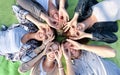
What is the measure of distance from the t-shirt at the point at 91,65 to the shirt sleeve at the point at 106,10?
0.19 metres

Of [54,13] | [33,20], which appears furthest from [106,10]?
[33,20]

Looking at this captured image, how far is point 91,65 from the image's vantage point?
1.52 m

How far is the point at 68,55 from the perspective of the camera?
1.46 metres

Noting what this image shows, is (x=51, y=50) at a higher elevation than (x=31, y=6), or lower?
lower

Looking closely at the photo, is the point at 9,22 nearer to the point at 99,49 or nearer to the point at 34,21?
the point at 34,21

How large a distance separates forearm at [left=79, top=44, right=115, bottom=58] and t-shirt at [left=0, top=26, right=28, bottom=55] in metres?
0.31

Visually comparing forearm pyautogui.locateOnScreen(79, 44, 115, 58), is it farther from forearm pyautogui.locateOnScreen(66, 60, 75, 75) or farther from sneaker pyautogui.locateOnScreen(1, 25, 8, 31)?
sneaker pyautogui.locateOnScreen(1, 25, 8, 31)

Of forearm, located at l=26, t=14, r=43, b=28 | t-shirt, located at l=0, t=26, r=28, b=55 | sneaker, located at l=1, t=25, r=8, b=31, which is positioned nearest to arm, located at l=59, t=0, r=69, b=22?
Answer: forearm, located at l=26, t=14, r=43, b=28

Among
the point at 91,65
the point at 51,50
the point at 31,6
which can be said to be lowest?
the point at 91,65

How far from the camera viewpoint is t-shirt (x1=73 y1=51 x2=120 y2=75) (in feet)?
4.94

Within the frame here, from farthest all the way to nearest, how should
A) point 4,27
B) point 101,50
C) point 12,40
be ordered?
point 4,27
point 12,40
point 101,50

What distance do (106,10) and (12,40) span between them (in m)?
0.47

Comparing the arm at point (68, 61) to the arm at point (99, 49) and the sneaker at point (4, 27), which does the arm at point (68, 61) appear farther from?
the sneaker at point (4, 27)

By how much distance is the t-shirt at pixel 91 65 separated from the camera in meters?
1.51
